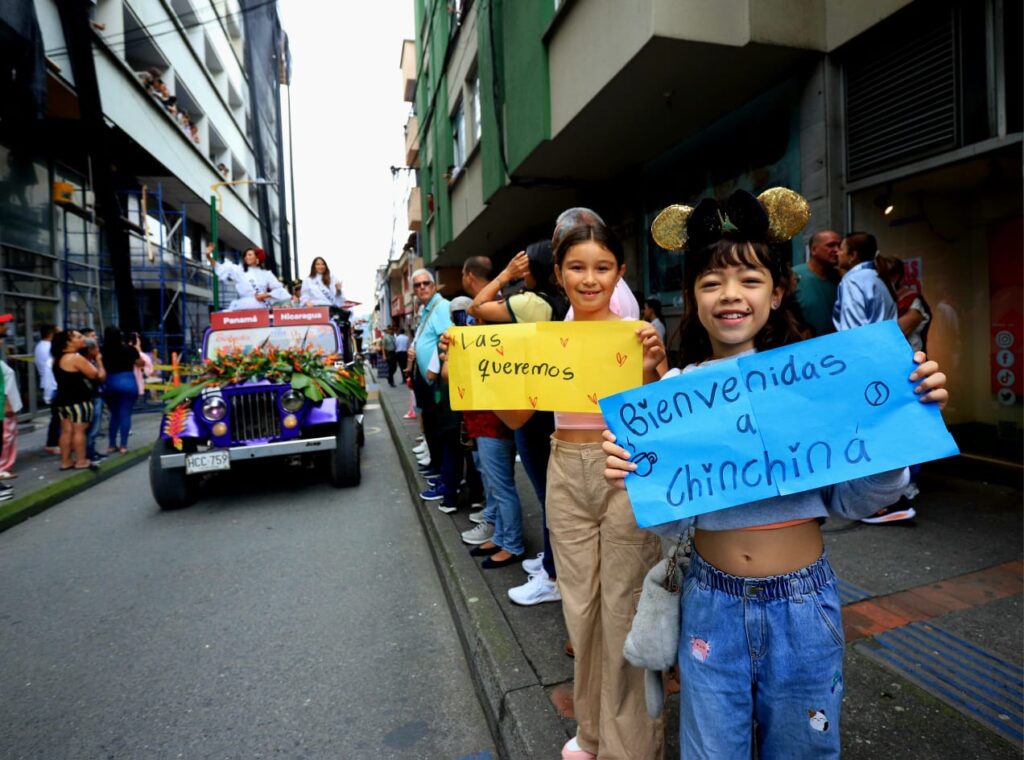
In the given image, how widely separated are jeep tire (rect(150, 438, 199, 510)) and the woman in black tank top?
105 inches

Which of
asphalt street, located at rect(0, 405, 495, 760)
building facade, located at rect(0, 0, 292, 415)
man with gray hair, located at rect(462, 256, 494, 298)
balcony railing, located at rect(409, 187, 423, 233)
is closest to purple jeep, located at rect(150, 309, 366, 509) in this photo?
asphalt street, located at rect(0, 405, 495, 760)

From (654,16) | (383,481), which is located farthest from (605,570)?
(383,481)

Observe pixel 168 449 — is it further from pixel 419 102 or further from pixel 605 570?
pixel 419 102

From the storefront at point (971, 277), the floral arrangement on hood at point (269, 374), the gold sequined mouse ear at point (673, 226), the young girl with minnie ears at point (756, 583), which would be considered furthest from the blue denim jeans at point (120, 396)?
the storefront at point (971, 277)

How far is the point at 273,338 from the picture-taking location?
714 cm

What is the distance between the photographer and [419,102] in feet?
70.4

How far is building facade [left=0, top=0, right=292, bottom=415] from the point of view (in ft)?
35.6

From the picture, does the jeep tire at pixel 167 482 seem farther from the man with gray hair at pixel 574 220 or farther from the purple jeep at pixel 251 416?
the man with gray hair at pixel 574 220

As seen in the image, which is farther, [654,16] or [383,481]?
[383,481]

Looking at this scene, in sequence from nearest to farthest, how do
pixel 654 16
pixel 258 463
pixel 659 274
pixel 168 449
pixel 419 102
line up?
pixel 654 16 → pixel 168 449 → pixel 258 463 → pixel 659 274 → pixel 419 102

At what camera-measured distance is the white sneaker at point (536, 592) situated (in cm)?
321

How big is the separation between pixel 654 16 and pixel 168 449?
5.89m

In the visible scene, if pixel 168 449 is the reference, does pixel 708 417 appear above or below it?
above

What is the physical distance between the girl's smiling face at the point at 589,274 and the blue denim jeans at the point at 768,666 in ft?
3.08
